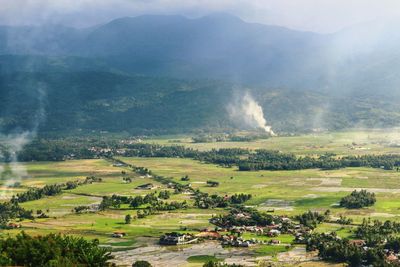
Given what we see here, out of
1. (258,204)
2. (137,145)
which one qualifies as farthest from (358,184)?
(137,145)

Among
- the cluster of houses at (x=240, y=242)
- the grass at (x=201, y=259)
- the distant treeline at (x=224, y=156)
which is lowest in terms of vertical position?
the grass at (x=201, y=259)

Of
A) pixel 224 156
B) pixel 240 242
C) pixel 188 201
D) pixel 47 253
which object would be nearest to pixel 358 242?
pixel 240 242

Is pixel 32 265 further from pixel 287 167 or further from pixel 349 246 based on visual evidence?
pixel 287 167

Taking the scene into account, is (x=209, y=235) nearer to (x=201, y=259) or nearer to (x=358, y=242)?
(x=201, y=259)

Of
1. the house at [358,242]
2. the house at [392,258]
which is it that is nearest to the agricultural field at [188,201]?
the house at [358,242]

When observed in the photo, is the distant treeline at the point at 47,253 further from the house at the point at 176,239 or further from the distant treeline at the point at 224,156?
the distant treeline at the point at 224,156

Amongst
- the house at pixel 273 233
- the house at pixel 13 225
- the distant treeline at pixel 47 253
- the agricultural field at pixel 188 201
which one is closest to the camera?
the distant treeline at pixel 47 253

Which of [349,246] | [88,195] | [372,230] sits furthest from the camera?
[88,195]
